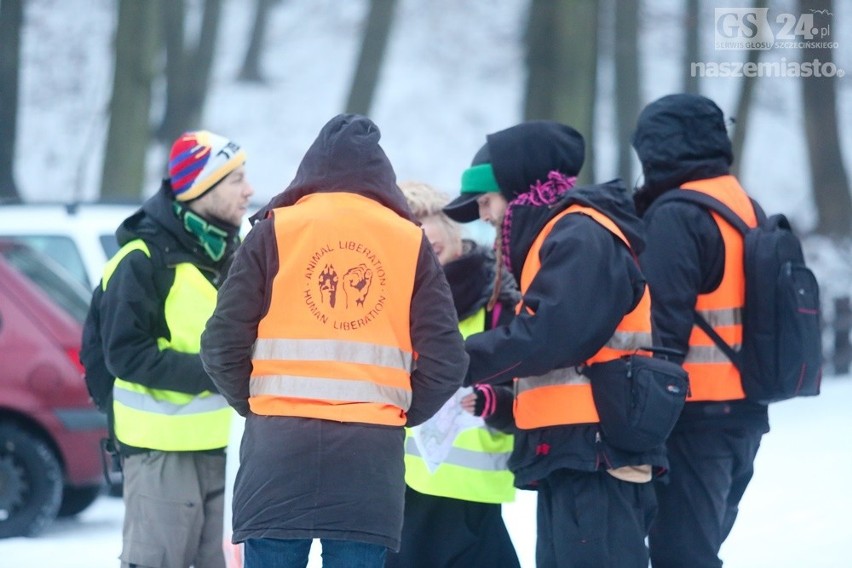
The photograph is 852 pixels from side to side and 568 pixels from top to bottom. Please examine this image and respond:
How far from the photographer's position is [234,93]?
1142 inches

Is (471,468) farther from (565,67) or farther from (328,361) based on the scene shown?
(565,67)

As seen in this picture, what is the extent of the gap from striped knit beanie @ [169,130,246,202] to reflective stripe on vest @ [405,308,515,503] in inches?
41.5

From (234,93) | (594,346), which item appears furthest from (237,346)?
(234,93)

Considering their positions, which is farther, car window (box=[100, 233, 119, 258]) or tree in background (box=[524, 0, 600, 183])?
tree in background (box=[524, 0, 600, 183])

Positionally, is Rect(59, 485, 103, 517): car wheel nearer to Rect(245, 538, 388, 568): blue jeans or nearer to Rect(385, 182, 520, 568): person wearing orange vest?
Rect(385, 182, 520, 568): person wearing orange vest

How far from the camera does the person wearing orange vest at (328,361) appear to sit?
343cm

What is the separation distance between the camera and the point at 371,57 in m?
20.4

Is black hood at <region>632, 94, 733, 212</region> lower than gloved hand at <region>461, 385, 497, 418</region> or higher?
higher

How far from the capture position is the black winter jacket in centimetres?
454

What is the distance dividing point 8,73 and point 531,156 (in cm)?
1378

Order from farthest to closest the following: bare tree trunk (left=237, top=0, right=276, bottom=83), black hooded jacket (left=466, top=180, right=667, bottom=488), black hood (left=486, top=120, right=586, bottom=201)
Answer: bare tree trunk (left=237, top=0, right=276, bottom=83)
black hood (left=486, top=120, right=586, bottom=201)
black hooded jacket (left=466, top=180, right=667, bottom=488)

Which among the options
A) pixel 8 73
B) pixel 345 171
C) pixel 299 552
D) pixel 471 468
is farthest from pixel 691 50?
pixel 299 552

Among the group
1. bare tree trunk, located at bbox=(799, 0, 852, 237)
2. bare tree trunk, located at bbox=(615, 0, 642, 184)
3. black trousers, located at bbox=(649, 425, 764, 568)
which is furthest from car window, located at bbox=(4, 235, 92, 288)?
bare tree trunk, located at bbox=(615, 0, 642, 184)

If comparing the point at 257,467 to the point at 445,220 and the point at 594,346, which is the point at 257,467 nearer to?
the point at 594,346
